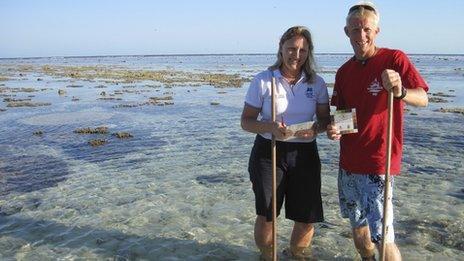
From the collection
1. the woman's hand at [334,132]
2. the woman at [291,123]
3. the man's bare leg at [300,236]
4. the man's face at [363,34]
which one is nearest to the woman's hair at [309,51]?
the woman at [291,123]

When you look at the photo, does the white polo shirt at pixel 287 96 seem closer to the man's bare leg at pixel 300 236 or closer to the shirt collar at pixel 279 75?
the shirt collar at pixel 279 75

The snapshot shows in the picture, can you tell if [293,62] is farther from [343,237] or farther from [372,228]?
[343,237]

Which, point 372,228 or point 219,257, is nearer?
point 372,228

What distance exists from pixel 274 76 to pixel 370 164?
5.16 ft

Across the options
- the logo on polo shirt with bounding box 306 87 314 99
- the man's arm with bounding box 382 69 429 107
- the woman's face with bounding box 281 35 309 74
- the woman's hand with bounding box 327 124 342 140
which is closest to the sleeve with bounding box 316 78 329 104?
the logo on polo shirt with bounding box 306 87 314 99

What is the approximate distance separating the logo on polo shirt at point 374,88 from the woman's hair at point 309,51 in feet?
2.81

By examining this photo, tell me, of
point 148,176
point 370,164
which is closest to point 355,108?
point 370,164

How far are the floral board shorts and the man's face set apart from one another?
4.68 feet

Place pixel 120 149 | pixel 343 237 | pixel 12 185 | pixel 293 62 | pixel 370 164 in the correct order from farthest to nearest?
pixel 120 149 → pixel 12 185 → pixel 343 237 → pixel 293 62 → pixel 370 164

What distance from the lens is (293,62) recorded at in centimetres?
541

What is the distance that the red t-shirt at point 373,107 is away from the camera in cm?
470

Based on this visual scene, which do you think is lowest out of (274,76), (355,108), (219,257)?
(219,257)

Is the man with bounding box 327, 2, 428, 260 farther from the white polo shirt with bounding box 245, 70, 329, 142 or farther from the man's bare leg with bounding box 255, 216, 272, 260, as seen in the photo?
the man's bare leg with bounding box 255, 216, 272, 260

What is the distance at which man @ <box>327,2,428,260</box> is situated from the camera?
15.4 feet
